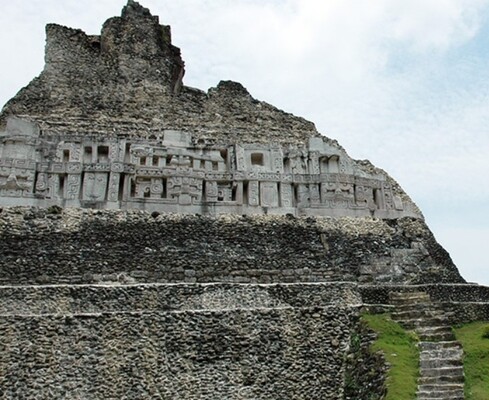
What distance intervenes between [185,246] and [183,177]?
8.23 feet

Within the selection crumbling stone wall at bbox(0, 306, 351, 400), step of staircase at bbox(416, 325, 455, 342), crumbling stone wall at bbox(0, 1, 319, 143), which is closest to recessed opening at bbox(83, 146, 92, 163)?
crumbling stone wall at bbox(0, 1, 319, 143)

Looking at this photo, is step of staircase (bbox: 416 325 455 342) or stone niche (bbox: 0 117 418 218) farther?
stone niche (bbox: 0 117 418 218)

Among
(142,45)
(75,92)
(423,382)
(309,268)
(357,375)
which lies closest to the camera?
(423,382)

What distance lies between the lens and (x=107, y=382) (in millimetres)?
12227

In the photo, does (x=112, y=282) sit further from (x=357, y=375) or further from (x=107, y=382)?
(x=357, y=375)

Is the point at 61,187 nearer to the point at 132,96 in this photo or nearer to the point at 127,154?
the point at 127,154

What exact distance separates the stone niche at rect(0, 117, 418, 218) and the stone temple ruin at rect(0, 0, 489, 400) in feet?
0.16

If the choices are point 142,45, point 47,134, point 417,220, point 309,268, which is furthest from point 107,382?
point 142,45

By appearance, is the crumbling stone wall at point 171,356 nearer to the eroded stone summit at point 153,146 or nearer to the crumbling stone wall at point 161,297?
the crumbling stone wall at point 161,297

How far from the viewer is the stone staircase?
11.4 metres

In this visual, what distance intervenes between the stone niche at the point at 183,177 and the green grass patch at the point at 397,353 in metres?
5.88

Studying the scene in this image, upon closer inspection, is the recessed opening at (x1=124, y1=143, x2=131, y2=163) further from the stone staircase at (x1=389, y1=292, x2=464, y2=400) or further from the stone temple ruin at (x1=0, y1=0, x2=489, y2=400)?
the stone staircase at (x1=389, y1=292, x2=464, y2=400)

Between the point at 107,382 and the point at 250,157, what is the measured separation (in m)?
9.43

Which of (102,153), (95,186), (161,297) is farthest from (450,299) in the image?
(102,153)
